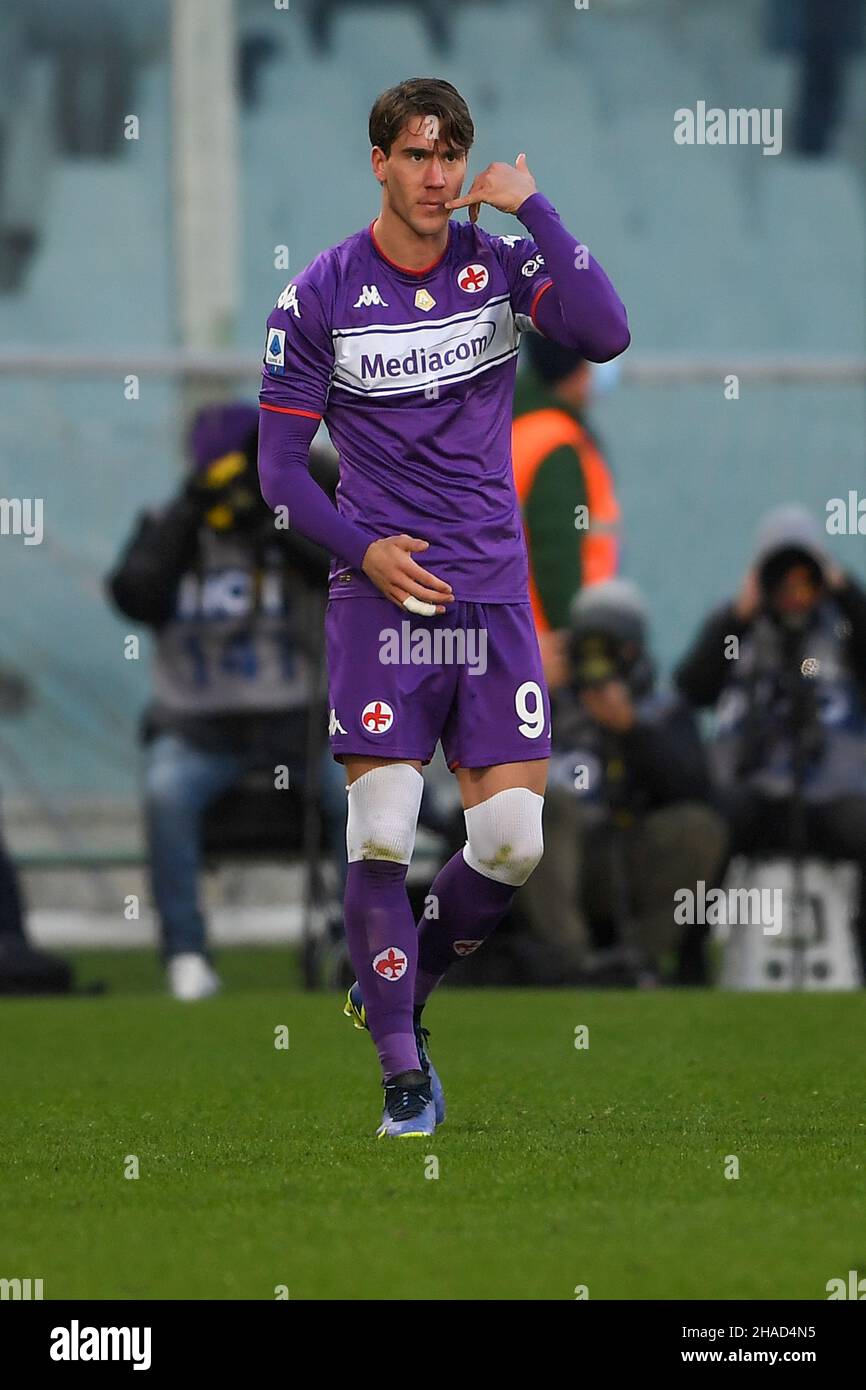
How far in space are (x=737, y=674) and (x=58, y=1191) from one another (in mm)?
5388

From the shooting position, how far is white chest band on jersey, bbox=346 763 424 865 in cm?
547

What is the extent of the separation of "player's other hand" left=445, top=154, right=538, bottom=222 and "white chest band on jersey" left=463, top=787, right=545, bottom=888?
1146 mm

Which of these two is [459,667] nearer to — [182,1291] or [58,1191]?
[58,1191]

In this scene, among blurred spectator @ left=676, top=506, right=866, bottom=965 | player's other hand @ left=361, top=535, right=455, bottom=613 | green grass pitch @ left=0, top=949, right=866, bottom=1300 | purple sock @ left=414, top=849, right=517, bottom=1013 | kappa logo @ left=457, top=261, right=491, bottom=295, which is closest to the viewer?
green grass pitch @ left=0, top=949, right=866, bottom=1300

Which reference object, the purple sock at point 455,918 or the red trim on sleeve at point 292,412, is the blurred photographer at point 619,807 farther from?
the red trim on sleeve at point 292,412

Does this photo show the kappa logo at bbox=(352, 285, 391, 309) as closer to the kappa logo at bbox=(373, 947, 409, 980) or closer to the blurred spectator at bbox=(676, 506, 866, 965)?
the kappa logo at bbox=(373, 947, 409, 980)

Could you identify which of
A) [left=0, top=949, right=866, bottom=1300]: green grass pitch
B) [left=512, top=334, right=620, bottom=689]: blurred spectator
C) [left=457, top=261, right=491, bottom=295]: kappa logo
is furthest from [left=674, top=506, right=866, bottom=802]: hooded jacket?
[left=457, top=261, right=491, bottom=295]: kappa logo

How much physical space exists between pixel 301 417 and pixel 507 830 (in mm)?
909

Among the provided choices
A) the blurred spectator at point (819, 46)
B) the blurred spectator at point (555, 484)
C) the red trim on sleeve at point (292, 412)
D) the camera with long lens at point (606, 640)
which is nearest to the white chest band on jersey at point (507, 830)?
the red trim on sleeve at point (292, 412)

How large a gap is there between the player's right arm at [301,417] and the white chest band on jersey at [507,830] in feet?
1.43

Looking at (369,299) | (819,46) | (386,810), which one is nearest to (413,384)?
(369,299)

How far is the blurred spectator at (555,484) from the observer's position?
9.30 metres

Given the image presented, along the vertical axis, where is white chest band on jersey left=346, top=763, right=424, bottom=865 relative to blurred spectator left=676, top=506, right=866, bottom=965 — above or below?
below

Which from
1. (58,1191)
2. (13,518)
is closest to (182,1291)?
(58,1191)
